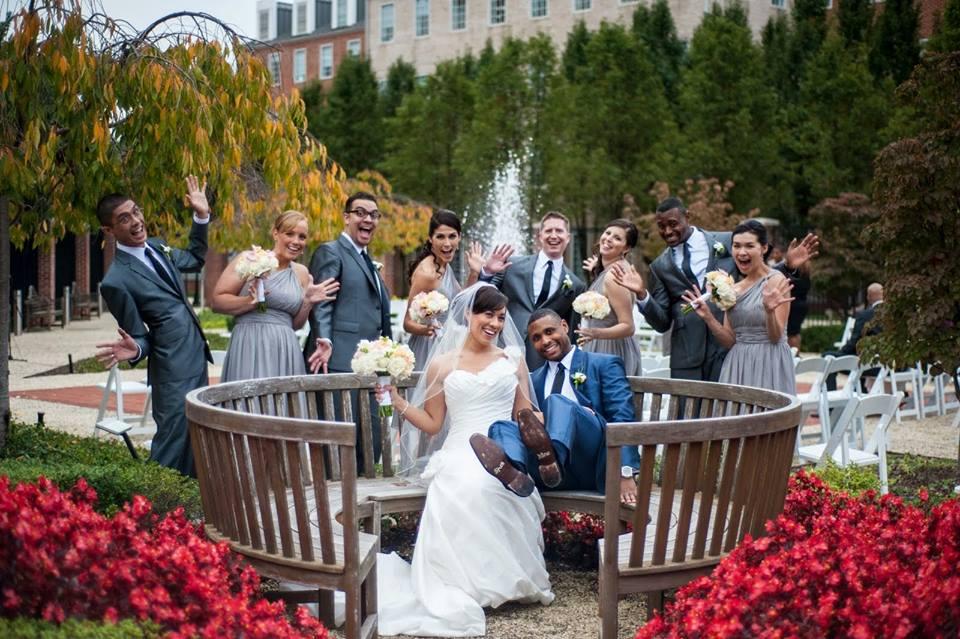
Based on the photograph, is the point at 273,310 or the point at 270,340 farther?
the point at 273,310

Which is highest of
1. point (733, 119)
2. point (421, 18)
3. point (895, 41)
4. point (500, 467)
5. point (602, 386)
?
point (421, 18)

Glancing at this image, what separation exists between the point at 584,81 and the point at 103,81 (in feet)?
90.8

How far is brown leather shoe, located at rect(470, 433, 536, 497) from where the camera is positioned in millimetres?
5801

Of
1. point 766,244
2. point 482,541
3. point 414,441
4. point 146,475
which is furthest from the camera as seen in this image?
point 766,244

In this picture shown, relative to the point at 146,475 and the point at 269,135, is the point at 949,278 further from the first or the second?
the point at 146,475

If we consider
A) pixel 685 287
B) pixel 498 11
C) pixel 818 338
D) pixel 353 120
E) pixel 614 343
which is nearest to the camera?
pixel 685 287

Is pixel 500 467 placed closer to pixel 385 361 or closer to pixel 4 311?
pixel 385 361

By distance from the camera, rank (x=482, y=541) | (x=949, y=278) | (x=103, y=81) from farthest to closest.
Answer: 1. (x=949, y=278)
2. (x=103, y=81)
3. (x=482, y=541)

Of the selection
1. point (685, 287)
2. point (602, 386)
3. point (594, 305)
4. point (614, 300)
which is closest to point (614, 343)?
point (614, 300)

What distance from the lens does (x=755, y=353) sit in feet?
25.7

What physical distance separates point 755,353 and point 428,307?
228 centimetres

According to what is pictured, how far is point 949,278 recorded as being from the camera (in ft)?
28.6

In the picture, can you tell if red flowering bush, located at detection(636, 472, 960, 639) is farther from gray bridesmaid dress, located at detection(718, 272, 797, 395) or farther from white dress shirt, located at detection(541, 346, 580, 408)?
gray bridesmaid dress, located at detection(718, 272, 797, 395)

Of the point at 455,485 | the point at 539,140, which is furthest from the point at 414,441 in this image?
the point at 539,140
